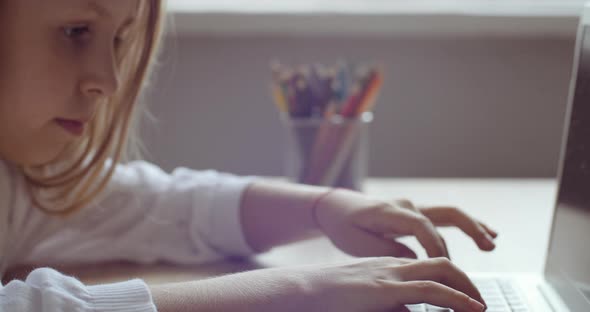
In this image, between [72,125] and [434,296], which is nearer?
[434,296]

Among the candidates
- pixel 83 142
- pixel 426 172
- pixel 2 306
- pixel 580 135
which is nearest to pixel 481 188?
pixel 426 172

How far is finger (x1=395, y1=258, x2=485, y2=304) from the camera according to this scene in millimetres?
467

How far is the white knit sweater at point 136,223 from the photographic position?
2.19 feet

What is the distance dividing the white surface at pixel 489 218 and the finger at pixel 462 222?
34mm

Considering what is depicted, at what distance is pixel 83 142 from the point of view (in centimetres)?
75

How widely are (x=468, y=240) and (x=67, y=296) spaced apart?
1.54 feet

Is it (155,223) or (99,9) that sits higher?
(99,9)

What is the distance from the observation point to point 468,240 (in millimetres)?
750

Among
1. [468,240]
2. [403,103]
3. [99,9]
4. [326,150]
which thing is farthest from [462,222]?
[403,103]

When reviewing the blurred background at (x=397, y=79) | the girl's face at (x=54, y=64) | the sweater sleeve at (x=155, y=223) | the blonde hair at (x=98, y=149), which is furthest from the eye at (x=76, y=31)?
the blurred background at (x=397, y=79)

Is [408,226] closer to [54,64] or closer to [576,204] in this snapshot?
[576,204]

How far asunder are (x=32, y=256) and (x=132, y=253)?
0.10 metres

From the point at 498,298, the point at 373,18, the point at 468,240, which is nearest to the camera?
the point at 498,298

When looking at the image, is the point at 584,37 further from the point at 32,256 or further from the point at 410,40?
the point at 410,40
